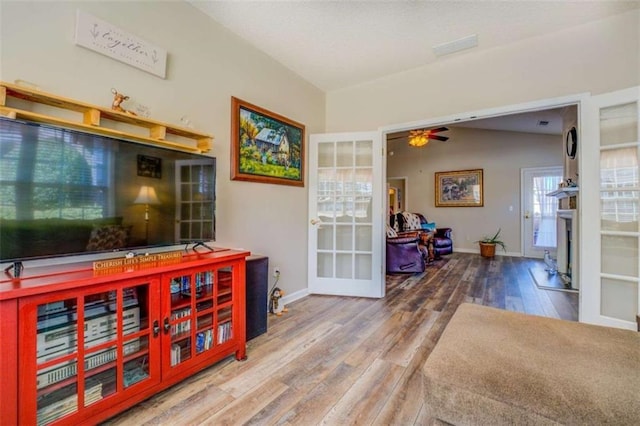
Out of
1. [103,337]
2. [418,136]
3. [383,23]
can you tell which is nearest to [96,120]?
[103,337]

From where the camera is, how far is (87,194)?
1399 mm

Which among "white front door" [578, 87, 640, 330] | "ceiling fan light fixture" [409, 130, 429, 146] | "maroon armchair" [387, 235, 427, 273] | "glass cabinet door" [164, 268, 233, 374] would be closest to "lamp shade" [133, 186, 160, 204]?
"glass cabinet door" [164, 268, 233, 374]

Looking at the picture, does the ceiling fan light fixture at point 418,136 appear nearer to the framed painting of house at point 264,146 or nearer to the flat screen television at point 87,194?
the framed painting of house at point 264,146

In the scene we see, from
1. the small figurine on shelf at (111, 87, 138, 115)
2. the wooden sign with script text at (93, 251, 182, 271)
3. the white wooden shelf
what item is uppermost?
the small figurine on shelf at (111, 87, 138, 115)

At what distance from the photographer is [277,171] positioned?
297cm

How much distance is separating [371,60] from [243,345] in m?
3.00

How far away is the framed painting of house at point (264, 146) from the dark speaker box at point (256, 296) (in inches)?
32.8

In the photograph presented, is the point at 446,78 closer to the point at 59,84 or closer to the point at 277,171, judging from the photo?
the point at 277,171

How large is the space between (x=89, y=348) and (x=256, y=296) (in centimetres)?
116

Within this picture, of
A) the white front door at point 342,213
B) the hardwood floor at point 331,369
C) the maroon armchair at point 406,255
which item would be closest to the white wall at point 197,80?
the white front door at point 342,213

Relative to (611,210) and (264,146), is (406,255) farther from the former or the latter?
(264,146)

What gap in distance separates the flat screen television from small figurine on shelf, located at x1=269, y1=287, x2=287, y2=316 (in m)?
1.20

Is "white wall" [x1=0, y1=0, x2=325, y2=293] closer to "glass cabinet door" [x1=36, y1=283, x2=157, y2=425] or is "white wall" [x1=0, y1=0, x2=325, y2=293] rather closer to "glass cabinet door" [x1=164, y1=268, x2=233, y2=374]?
"glass cabinet door" [x1=164, y1=268, x2=233, y2=374]

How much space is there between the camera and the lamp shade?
1600mm
